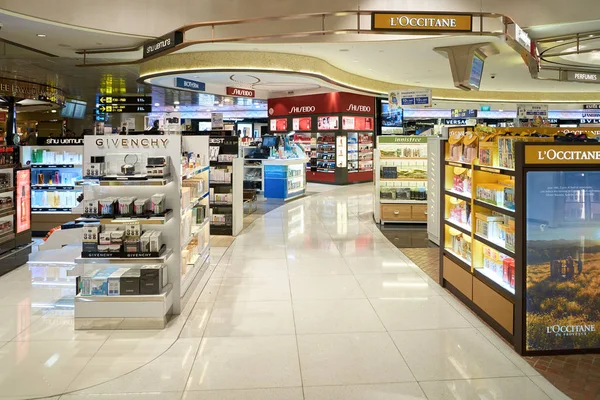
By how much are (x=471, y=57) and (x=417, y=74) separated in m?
5.14

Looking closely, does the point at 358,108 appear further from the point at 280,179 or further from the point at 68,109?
the point at 68,109

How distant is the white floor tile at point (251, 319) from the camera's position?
442 cm

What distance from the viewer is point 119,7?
866 cm

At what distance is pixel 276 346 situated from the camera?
4074 millimetres

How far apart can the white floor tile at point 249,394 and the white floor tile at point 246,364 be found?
0.06 meters

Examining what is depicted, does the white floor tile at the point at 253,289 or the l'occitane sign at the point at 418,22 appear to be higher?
the l'occitane sign at the point at 418,22

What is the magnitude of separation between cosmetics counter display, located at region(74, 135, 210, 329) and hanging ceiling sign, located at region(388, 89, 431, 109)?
31.6ft

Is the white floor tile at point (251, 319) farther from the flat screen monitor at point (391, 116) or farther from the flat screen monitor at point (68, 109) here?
the flat screen monitor at point (68, 109)

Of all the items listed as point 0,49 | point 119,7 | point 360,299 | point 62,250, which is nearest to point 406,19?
point 360,299

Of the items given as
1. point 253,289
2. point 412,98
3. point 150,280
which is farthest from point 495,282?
point 412,98

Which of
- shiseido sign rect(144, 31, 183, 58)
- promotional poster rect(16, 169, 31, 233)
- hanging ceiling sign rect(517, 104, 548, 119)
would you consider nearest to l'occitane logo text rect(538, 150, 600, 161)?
shiseido sign rect(144, 31, 183, 58)

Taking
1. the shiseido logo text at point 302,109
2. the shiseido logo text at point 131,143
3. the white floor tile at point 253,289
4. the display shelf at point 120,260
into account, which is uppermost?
the shiseido logo text at point 302,109

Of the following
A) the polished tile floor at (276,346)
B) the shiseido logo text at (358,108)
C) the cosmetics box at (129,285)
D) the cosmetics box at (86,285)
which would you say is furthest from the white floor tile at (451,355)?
the shiseido logo text at (358,108)

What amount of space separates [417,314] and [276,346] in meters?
1.58
